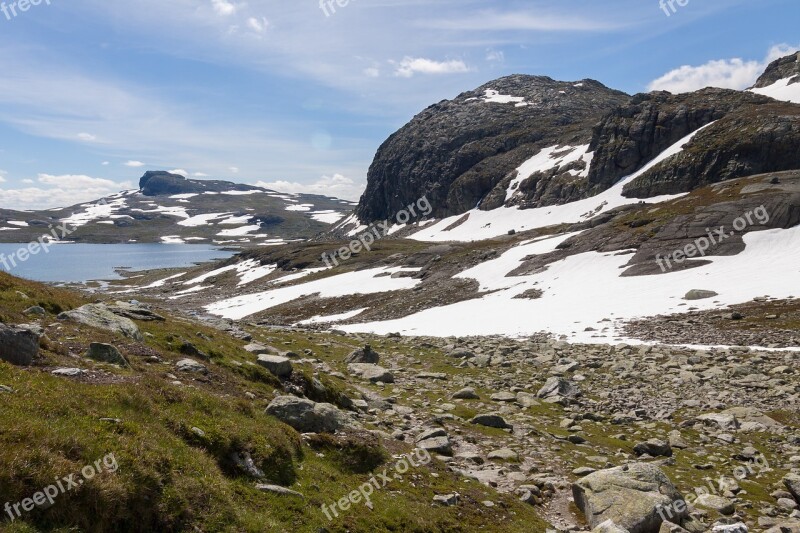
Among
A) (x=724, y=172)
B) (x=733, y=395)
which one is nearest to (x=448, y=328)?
(x=733, y=395)

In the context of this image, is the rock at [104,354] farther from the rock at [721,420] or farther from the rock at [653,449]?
the rock at [721,420]

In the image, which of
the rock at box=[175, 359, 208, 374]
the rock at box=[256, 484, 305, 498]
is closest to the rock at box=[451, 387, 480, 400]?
the rock at box=[175, 359, 208, 374]

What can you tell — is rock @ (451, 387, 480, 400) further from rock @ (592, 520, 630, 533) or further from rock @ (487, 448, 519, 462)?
rock @ (592, 520, 630, 533)

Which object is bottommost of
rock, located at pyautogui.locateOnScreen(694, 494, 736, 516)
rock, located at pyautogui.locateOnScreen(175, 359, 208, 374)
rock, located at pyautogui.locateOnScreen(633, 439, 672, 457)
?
rock, located at pyautogui.locateOnScreen(633, 439, 672, 457)

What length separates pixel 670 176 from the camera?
11731 cm

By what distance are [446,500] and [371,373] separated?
15.4m

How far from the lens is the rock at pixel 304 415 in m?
14.6

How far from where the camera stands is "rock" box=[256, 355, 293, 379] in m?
20.2

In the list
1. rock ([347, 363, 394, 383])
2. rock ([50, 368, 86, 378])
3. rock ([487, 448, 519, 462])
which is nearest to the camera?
rock ([50, 368, 86, 378])

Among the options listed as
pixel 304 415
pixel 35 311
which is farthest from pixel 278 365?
pixel 35 311

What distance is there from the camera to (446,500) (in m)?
12.3

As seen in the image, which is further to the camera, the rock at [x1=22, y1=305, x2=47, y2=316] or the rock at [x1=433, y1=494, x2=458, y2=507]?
the rock at [x1=22, y1=305, x2=47, y2=316]

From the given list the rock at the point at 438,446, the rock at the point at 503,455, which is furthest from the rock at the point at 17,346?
the rock at the point at 503,455

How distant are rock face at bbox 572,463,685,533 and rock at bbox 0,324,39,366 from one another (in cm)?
1595
